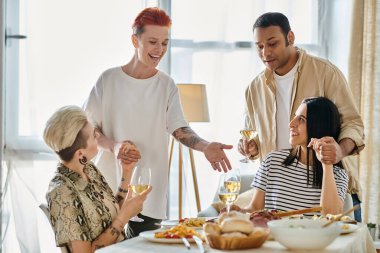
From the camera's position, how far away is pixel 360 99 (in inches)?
197

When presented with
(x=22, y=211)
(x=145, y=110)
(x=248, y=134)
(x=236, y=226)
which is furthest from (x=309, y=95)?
(x=22, y=211)

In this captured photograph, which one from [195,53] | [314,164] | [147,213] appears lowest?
[147,213]

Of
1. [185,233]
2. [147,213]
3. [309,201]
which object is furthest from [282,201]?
[185,233]

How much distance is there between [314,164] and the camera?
10.0 feet

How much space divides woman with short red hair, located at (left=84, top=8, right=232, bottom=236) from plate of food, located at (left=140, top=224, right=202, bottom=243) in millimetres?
1000

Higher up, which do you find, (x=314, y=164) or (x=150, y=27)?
(x=150, y=27)

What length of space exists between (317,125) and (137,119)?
84 cm

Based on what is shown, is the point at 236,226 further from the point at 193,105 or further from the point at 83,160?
the point at 193,105

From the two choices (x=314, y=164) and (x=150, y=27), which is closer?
(x=314, y=164)

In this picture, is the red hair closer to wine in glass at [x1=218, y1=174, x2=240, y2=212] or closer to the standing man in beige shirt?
the standing man in beige shirt

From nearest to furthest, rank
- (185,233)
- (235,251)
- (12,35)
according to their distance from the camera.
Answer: (235,251), (185,233), (12,35)

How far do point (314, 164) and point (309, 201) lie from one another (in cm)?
17

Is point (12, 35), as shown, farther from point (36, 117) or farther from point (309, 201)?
point (309, 201)

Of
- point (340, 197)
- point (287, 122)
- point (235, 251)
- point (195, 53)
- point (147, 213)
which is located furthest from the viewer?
point (195, 53)
